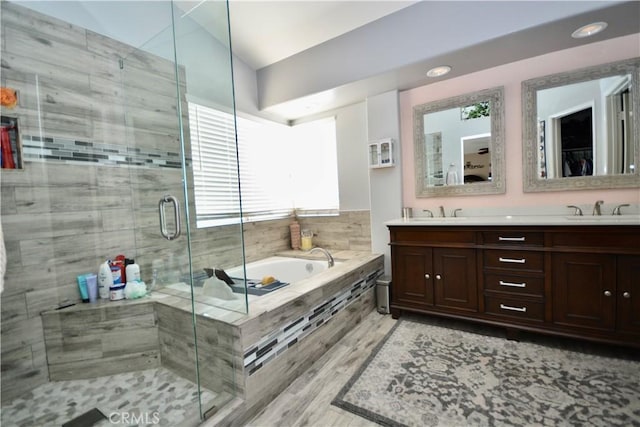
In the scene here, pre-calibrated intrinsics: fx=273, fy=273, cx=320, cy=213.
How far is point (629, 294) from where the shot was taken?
1721 millimetres

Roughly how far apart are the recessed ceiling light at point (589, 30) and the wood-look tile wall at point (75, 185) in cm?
267

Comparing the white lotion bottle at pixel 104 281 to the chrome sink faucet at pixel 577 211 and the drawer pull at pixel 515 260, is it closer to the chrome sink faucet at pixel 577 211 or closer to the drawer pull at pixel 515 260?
the drawer pull at pixel 515 260

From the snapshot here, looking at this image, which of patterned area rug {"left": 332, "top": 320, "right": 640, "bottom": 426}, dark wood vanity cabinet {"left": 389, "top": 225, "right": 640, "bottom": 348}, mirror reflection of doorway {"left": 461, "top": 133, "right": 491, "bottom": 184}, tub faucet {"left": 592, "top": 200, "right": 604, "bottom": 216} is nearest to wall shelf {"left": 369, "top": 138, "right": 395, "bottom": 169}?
mirror reflection of doorway {"left": 461, "top": 133, "right": 491, "bottom": 184}

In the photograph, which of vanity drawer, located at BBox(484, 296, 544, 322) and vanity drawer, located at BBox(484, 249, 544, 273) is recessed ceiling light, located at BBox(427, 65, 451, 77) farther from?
vanity drawer, located at BBox(484, 296, 544, 322)

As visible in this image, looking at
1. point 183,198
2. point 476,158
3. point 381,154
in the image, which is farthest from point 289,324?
point 476,158

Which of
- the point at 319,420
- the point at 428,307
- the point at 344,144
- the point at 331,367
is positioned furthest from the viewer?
the point at 344,144

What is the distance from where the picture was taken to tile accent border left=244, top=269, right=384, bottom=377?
150 cm

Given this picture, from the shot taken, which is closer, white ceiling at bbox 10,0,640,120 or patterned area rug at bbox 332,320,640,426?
patterned area rug at bbox 332,320,640,426

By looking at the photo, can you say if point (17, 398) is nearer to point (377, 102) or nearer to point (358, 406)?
point (358, 406)

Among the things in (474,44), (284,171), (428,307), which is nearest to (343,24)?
(474,44)

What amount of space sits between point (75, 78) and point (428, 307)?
3209 mm

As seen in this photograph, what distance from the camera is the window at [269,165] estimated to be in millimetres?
1997

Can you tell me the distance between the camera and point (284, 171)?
Result: 3.54m

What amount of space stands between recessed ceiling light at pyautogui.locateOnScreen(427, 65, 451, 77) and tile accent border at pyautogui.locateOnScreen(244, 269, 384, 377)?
199 centimetres
